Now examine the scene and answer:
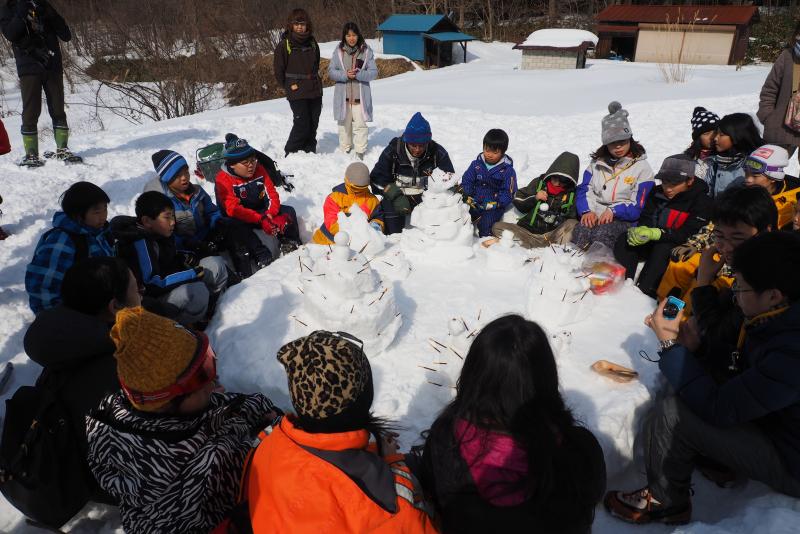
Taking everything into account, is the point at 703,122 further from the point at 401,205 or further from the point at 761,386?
the point at 761,386

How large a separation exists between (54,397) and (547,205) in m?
3.86

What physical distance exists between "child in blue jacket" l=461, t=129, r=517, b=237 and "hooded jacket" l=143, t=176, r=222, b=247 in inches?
89.5

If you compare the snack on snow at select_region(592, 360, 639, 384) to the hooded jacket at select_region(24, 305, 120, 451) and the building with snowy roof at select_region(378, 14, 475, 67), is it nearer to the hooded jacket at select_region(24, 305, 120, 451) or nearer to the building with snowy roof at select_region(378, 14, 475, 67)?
the hooded jacket at select_region(24, 305, 120, 451)

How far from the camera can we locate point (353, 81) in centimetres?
648

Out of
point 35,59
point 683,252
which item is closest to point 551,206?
point 683,252

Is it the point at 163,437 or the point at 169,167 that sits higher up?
the point at 169,167

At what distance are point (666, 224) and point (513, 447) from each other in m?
2.94

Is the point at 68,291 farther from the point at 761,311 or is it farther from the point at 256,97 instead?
the point at 256,97

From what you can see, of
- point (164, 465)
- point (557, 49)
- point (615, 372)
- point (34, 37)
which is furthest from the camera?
point (557, 49)

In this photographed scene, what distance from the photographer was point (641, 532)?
6.66 feet

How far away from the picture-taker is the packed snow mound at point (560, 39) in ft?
50.5

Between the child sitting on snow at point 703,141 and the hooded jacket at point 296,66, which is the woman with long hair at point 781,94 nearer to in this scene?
the child sitting on snow at point 703,141

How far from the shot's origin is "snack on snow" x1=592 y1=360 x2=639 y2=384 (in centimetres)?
252

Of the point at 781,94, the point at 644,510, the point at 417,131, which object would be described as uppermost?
the point at 781,94
